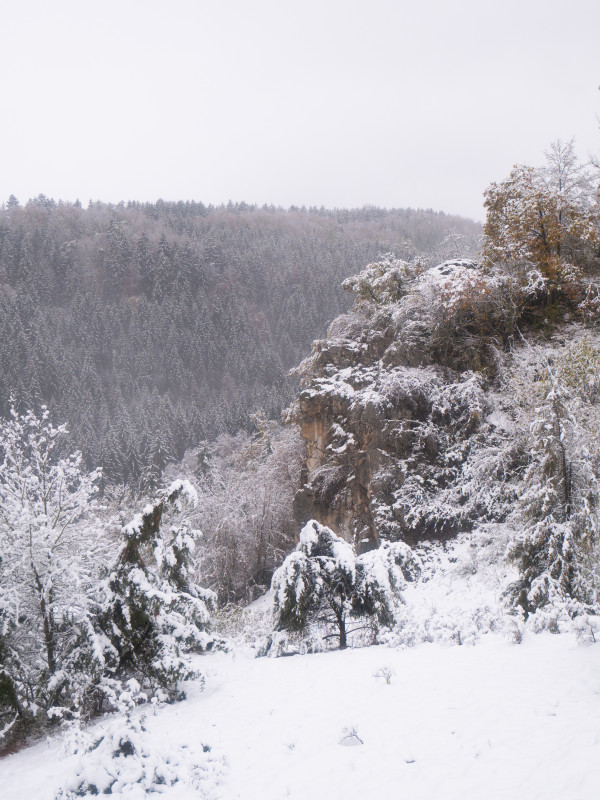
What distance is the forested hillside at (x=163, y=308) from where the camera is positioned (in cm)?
7188

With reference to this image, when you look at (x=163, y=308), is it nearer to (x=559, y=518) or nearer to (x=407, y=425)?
(x=407, y=425)

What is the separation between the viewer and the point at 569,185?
16250 millimetres

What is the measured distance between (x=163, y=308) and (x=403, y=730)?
109 metres

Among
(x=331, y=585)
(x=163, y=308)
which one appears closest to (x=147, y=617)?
(x=331, y=585)

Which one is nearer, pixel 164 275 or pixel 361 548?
pixel 361 548

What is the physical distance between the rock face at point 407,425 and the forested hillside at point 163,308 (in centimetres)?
4185

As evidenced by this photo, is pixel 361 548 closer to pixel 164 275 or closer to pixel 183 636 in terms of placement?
pixel 183 636

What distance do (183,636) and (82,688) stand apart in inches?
62.2

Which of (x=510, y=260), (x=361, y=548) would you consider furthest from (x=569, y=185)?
(x=361, y=548)

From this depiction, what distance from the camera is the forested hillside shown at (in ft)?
236

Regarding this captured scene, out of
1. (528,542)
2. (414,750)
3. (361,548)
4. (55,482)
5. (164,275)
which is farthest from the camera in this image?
(164,275)

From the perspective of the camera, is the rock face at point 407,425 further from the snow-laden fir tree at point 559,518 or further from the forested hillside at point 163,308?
the forested hillside at point 163,308

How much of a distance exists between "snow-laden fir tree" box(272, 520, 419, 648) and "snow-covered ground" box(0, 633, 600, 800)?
149 centimetres

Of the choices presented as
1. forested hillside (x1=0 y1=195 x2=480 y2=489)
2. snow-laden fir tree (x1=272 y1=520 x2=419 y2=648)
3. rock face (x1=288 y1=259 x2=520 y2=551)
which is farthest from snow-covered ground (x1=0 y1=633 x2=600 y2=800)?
forested hillside (x1=0 y1=195 x2=480 y2=489)
